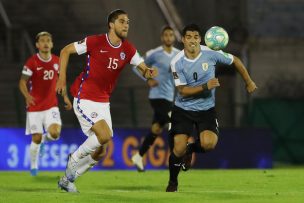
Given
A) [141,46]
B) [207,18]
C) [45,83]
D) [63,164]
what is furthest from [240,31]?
[45,83]

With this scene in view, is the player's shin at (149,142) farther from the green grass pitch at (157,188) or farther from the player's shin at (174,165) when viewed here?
the player's shin at (174,165)

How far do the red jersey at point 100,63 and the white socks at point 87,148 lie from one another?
0.63 meters

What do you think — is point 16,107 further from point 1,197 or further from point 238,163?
point 1,197

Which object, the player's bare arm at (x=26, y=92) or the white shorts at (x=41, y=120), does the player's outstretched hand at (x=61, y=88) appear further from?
the white shorts at (x=41, y=120)

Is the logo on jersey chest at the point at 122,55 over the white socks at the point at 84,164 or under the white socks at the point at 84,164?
over

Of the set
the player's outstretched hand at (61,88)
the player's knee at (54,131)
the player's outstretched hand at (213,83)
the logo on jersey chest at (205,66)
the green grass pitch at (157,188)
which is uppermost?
the logo on jersey chest at (205,66)

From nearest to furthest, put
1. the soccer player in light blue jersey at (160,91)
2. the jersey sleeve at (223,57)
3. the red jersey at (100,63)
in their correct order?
the red jersey at (100,63)
the jersey sleeve at (223,57)
the soccer player in light blue jersey at (160,91)

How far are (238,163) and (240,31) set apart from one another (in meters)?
6.29

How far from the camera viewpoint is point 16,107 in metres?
23.1

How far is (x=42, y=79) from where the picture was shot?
59.9 feet

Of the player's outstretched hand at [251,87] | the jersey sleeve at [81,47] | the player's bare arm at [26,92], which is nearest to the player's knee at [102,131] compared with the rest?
the jersey sleeve at [81,47]

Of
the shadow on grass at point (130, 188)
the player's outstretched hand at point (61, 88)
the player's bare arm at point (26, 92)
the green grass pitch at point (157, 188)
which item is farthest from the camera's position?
the player's bare arm at point (26, 92)

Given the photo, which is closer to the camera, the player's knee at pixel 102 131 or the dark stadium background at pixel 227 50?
the player's knee at pixel 102 131

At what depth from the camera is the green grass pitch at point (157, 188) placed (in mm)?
12672
